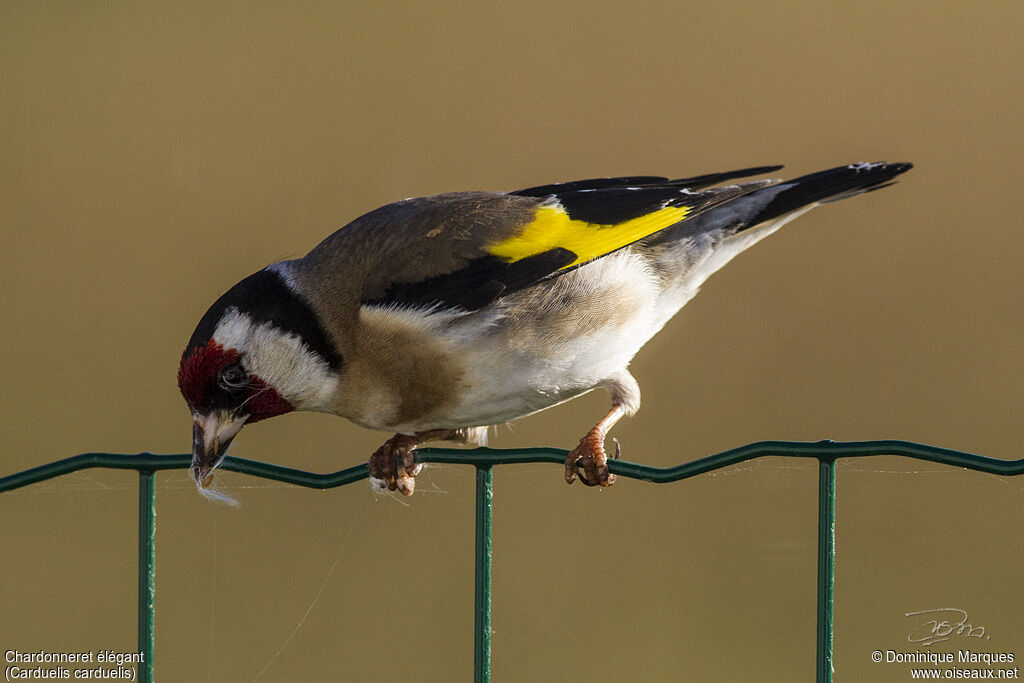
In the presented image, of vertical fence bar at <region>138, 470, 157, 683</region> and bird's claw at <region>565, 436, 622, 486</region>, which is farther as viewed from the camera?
bird's claw at <region>565, 436, 622, 486</region>

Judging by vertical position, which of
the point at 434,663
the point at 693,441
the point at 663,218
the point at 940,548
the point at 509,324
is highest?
the point at 663,218

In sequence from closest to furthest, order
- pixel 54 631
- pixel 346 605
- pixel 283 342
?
pixel 283 342 < pixel 54 631 < pixel 346 605

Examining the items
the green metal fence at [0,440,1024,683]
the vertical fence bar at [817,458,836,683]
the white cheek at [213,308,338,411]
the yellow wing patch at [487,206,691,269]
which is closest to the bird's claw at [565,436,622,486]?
the yellow wing patch at [487,206,691,269]

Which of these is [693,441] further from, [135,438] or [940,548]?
[135,438]

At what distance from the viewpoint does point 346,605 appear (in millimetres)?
6348

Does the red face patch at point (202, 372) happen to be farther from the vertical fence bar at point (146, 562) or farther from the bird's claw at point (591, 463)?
the bird's claw at point (591, 463)

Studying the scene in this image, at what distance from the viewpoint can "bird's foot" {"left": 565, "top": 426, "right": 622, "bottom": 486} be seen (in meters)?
3.44

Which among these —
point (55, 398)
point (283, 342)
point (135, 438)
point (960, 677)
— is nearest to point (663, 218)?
point (283, 342)

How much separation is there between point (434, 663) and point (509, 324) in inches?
139

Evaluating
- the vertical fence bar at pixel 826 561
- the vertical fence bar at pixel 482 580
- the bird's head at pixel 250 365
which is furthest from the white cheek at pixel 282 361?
the vertical fence bar at pixel 826 561
